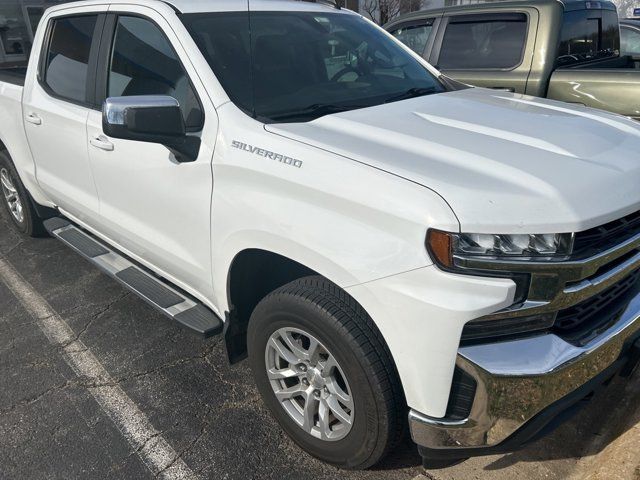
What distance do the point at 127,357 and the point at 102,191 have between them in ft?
3.31

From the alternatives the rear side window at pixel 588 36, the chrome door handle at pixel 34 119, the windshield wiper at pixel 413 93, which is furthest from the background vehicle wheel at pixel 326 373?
the rear side window at pixel 588 36

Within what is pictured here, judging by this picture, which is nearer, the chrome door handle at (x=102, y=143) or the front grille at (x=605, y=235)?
the front grille at (x=605, y=235)

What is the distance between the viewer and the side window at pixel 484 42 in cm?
485

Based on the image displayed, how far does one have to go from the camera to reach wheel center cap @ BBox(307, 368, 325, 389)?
2.29 meters

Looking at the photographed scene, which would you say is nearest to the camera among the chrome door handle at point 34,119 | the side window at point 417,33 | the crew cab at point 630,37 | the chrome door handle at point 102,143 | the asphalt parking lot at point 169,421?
the asphalt parking lot at point 169,421

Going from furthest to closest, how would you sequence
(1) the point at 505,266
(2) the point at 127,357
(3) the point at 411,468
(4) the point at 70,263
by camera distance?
(4) the point at 70,263, (2) the point at 127,357, (3) the point at 411,468, (1) the point at 505,266

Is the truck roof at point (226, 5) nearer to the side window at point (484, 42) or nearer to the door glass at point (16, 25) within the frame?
the side window at point (484, 42)

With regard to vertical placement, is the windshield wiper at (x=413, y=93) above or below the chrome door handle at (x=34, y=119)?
above

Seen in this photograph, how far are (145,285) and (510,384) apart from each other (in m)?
2.15

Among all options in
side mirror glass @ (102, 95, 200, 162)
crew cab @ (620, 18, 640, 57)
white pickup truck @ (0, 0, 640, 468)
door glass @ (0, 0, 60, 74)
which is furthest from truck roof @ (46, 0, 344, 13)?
door glass @ (0, 0, 60, 74)

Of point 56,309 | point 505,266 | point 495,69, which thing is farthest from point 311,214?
point 495,69

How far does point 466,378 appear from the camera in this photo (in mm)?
1800

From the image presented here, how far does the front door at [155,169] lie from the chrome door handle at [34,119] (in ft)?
2.86

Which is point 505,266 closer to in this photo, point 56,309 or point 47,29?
point 56,309
